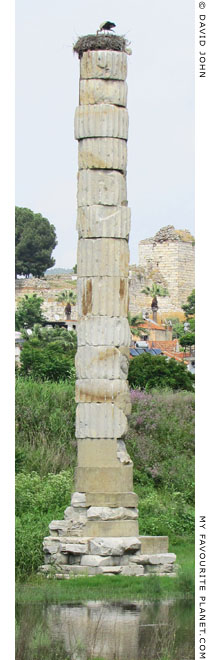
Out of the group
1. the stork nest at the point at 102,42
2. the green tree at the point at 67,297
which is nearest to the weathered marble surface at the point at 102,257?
the stork nest at the point at 102,42

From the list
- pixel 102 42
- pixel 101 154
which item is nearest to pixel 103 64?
pixel 102 42

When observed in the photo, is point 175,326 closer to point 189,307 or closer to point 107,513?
point 189,307

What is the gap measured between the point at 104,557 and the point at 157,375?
1430 cm

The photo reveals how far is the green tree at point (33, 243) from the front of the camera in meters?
76.9

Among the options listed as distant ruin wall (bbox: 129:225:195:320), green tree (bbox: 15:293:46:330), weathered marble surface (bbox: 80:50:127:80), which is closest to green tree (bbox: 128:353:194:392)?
weathered marble surface (bbox: 80:50:127:80)

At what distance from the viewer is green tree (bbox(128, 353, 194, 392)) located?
28.1 m

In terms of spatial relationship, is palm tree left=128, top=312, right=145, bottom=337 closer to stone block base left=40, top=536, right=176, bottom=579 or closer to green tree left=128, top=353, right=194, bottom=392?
green tree left=128, top=353, right=194, bottom=392

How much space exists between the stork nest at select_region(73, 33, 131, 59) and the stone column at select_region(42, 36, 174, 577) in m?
0.04

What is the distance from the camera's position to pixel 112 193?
1496 centimetres

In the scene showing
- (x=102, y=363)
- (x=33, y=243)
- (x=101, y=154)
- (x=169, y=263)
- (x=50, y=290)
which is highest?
(x=33, y=243)

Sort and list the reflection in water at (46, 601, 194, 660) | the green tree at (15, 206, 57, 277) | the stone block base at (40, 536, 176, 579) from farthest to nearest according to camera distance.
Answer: the green tree at (15, 206, 57, 277)
the stone block base at (40, 536, 176, 579)
the reflection in water at (46, 601, 194, 660)

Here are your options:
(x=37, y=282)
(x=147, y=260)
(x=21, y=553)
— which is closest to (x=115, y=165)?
(x=21, y=553)

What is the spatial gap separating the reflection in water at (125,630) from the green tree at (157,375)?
14720 mm

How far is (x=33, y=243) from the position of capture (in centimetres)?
7694
